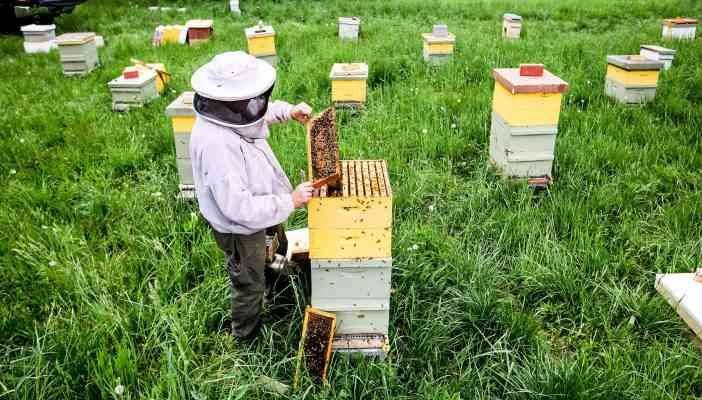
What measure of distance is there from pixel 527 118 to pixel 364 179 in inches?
77.9

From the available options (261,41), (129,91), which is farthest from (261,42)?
(129,91)

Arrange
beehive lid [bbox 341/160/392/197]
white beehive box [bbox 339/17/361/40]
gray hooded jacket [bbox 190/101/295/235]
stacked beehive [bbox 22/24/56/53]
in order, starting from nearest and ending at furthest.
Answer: gray hooded jacket [bbox 190/101/295/235], beehive lid [bbox 341/160/392/197], stacked beehive [bbox 22/24/56/53], white beehive box [bbox 339/17/361/40]

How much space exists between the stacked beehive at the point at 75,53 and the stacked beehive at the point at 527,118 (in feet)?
18.4

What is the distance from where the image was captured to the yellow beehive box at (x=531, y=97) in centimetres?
391

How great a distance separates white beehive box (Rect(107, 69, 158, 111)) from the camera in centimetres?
584

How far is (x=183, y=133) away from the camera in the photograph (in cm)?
397

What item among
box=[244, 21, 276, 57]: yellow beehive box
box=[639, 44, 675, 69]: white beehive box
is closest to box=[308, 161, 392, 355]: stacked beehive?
box=[639, 44, 675, 69]: white beehive box

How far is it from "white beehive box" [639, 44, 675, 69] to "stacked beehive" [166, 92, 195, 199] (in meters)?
4.58

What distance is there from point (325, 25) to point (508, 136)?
7.21 m

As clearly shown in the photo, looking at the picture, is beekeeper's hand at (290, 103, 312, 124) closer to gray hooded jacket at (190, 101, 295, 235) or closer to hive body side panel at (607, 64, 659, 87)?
gray hooded jacket at (190, 101, 295, 235)

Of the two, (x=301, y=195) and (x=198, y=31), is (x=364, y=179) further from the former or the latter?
(x=198, y=31)

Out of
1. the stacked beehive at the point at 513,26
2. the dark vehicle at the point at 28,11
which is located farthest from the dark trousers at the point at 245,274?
the dark vehicle at the point at 28,11

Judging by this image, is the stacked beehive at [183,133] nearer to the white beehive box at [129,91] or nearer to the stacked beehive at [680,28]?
the white beehive box at [129,91]

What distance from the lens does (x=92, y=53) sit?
25.3 feet
